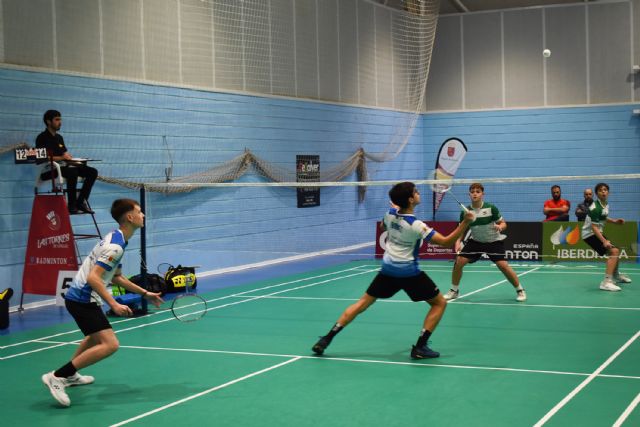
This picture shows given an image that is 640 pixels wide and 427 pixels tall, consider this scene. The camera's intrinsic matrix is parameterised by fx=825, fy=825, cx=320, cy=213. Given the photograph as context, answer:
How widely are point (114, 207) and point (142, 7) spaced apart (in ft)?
30.5

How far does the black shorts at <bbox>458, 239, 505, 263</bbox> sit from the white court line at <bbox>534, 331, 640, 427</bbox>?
3.16m

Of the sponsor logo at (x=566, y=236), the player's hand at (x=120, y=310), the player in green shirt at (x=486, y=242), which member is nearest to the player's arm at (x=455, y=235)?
the player's hand at (x=120, y=310)

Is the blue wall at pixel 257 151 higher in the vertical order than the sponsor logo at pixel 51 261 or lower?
higher

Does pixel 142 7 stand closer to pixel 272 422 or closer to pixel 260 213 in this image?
pixel 260 213

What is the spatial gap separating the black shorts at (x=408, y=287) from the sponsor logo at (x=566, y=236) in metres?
10.8

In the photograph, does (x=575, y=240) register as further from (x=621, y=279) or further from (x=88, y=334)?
(x=88, y=334)

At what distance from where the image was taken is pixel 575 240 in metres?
18.9

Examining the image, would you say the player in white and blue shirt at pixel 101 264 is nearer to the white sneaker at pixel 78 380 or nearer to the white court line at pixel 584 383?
the white sneaker at pixel 78 380

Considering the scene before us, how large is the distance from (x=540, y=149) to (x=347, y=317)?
19.6m

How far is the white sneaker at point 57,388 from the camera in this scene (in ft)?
24.4

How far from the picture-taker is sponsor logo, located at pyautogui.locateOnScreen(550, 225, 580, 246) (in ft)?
62.0

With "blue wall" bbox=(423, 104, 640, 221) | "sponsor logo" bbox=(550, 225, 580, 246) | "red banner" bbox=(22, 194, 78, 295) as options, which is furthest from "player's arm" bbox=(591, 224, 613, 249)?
"blue wall" bbox=(423, 104, 640, 221)

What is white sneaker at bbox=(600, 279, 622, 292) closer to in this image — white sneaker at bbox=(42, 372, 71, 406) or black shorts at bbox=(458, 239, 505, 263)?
black shorts at bbox=(458, 239, 505, 263)

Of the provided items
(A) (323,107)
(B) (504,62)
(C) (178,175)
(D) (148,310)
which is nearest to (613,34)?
(B) (504,62)
